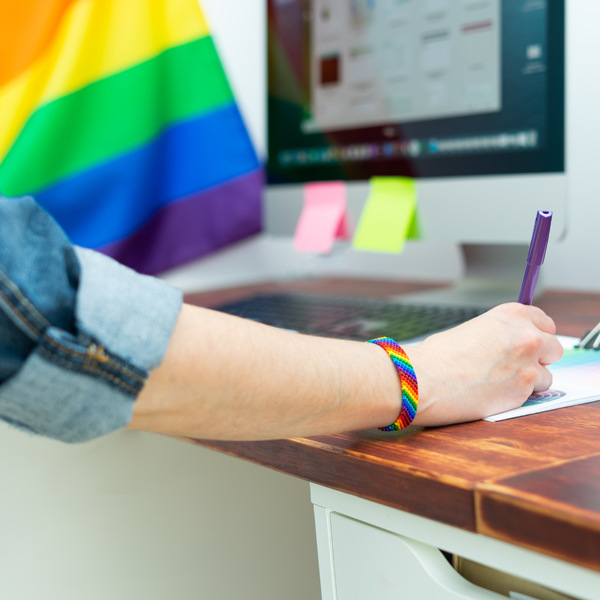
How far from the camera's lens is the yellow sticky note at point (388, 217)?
957 millimetres

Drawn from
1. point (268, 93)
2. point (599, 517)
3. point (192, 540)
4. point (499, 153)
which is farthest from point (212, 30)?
point (599, 517)

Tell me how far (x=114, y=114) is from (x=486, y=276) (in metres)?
0.62

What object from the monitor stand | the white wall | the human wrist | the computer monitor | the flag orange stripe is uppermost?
the flag orange stripe

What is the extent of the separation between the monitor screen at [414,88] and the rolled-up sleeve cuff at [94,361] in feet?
1.94

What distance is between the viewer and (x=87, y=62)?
114cm

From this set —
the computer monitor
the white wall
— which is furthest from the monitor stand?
the white wall

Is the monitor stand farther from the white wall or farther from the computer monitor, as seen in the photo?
the white wall

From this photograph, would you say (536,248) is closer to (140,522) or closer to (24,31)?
(140,522)

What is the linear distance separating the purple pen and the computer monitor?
0.90 feet

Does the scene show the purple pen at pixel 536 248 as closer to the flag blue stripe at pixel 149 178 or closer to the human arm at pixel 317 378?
the human arm at pixel 317 378

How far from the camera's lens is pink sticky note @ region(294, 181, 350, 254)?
1.05 meters

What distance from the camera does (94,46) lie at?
1.15m

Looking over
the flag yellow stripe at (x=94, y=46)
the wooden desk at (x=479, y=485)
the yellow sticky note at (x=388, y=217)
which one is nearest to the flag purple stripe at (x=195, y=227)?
the flag yellow stripe at (x=94, y=46)

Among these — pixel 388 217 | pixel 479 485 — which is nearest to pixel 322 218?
pixel 388 217
